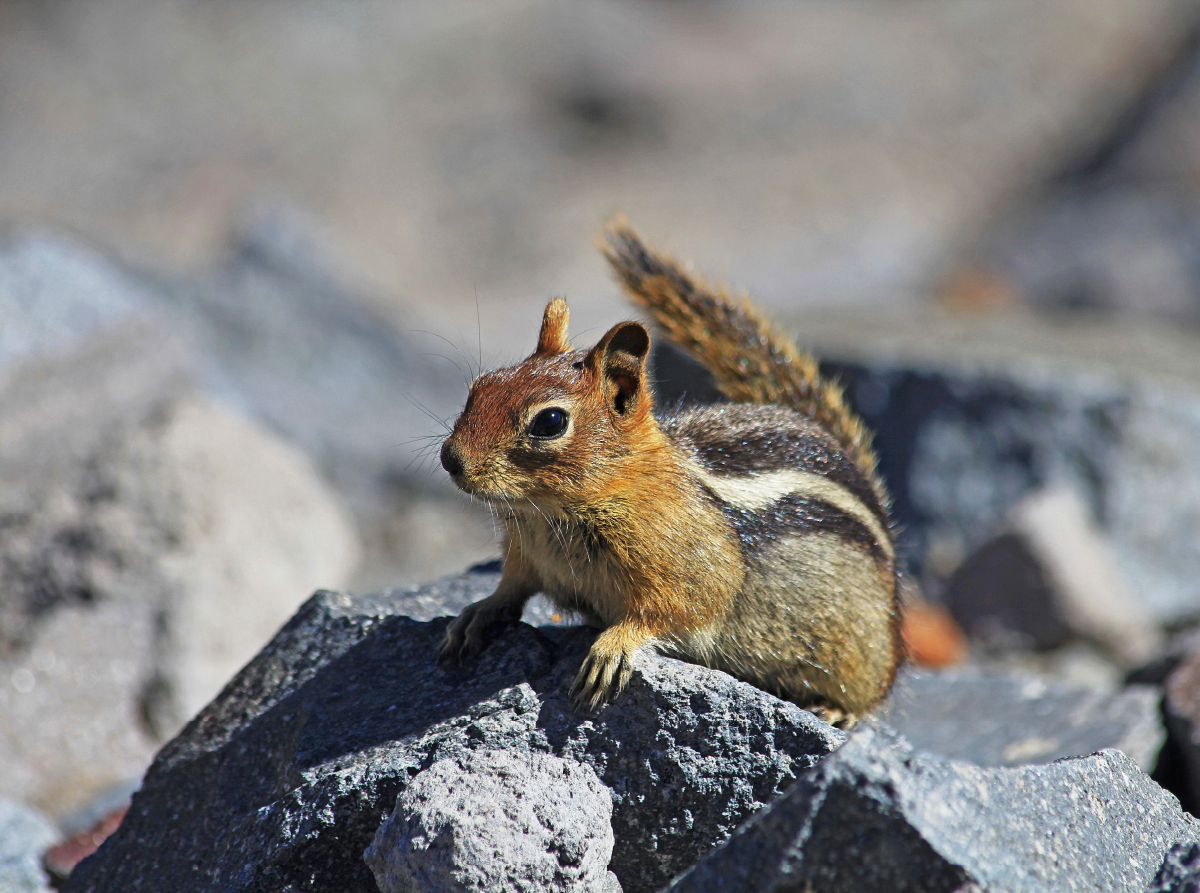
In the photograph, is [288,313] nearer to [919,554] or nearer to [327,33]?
[919,554]

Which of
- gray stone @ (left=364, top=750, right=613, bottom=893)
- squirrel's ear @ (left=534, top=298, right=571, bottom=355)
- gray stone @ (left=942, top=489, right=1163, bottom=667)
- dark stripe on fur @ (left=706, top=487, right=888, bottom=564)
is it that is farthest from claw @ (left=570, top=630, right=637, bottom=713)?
gray stone @ (left=942, top=489, right=1163, bottom=667)

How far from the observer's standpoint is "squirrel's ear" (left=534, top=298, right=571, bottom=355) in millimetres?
3616

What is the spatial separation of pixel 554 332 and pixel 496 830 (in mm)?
1494

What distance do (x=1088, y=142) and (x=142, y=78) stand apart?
Result: 1425cm

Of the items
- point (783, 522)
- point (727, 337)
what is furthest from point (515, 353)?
point (783, 522)

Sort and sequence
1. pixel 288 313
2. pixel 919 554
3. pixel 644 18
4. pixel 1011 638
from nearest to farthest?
1. pixel 1011 638
2. pixel 919 554
3. pixel 288 313
4. pixel 644 18

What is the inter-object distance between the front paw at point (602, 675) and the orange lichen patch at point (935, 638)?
3483mm

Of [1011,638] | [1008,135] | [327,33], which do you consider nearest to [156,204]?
[327,33]

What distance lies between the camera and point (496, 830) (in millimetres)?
2764

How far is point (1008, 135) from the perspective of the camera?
17812 mm

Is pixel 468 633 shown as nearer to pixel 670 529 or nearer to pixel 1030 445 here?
pixel 670 529

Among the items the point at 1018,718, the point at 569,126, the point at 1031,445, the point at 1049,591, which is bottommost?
the point at 1018,718

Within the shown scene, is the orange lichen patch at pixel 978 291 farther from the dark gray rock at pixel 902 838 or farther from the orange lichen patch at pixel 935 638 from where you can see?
the dark gray rock at pixel 902 838

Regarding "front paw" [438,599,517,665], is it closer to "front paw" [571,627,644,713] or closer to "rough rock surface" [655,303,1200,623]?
"front paw" [571,627,644,713]
